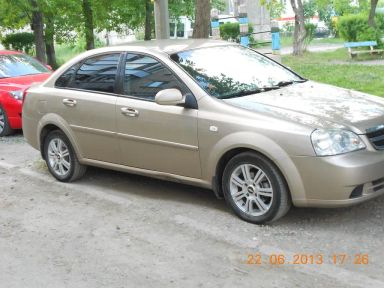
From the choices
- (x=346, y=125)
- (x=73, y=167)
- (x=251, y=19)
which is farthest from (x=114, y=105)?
(x=251, y=19)

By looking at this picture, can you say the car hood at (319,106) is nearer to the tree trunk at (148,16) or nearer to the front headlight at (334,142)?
the front headlight at (334,142)

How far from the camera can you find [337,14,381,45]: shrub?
756 inches

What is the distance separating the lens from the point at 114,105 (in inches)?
230

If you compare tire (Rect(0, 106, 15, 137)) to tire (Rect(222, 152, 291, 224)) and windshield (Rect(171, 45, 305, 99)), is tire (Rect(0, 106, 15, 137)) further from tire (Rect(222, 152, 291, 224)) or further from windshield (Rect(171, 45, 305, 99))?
tire (Rect(222, 152, 291, 224))

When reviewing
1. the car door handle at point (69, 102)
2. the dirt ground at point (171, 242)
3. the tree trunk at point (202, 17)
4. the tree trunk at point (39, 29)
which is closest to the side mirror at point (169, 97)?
the dirt ground at point (171, 242)

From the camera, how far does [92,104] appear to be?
6.07m

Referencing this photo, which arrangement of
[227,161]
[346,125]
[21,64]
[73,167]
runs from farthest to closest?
[21,64] → [73,167] → [227,161] → [346,125]

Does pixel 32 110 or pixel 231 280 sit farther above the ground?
pixel 32 110

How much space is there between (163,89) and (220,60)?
0.72 metres

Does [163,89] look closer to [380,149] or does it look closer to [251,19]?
[380,149]

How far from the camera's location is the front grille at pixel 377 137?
4.74m

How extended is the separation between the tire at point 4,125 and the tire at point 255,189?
5846 mm

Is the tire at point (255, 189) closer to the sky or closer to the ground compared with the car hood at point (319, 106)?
closer to the ground
